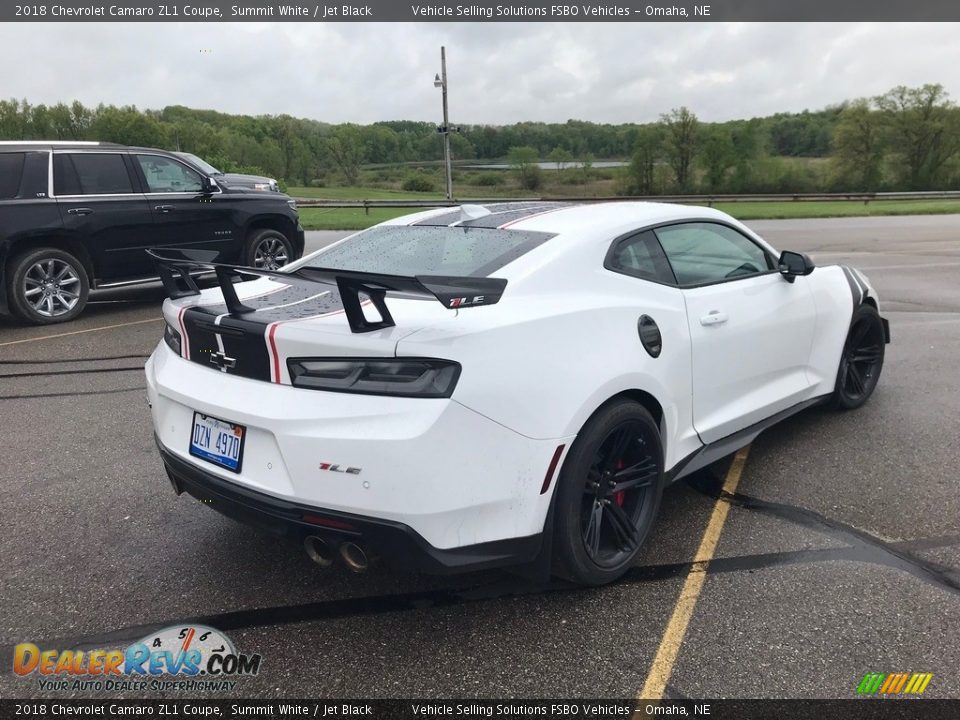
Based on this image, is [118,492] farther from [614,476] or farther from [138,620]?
[614,476]

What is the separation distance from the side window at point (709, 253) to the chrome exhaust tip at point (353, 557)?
1980mm

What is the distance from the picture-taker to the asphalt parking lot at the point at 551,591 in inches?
94.8

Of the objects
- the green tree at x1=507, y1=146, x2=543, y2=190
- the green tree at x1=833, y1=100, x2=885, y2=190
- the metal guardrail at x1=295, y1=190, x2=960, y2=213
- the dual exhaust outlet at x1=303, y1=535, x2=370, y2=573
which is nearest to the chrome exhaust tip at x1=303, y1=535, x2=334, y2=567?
the dual exhaust outlet at x1=303, y1=535, x2=370, y2=573

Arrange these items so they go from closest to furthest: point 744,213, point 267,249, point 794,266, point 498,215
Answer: point 498,215
point 794,266
point 267,249
point 744,213

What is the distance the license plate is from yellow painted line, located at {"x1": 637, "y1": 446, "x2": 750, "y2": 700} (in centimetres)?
160

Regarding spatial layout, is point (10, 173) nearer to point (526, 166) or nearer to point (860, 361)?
point (860, 361)

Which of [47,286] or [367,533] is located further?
[47,286]

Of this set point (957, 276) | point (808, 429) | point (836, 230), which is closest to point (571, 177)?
point (836, 230)

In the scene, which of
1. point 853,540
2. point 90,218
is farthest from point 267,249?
point 853,540

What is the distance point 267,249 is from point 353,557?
326 inches

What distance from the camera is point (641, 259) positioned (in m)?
3.29

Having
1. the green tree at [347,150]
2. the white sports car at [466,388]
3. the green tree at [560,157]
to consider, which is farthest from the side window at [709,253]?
the green tree at [560,157]

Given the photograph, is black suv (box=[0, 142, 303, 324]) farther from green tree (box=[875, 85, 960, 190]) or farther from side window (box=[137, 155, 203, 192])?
green tree (box=[875, 85, 960, 190])

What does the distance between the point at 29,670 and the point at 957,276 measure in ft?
43.2
